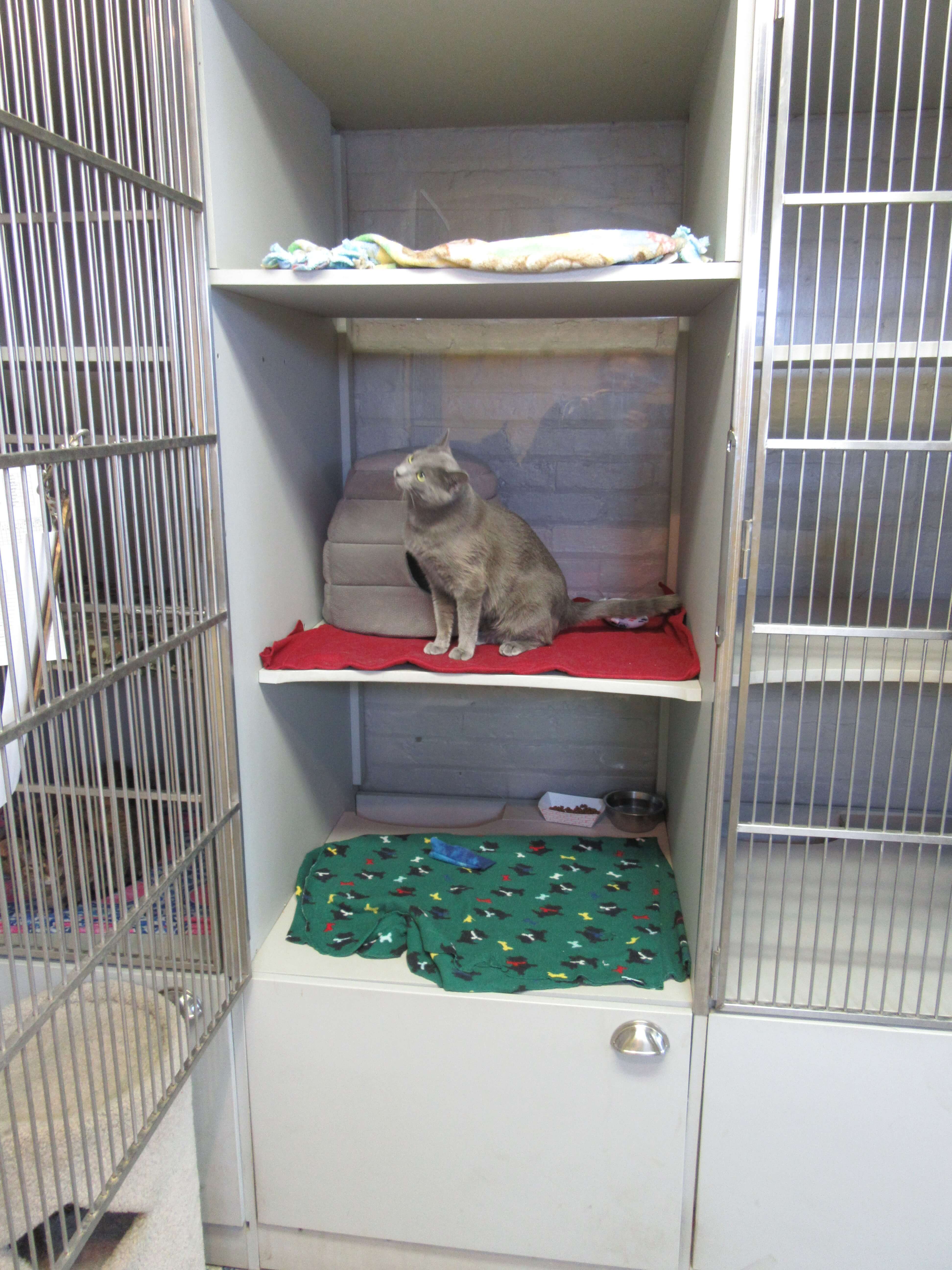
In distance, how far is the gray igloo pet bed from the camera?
5.82 ft

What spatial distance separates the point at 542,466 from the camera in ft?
6.47

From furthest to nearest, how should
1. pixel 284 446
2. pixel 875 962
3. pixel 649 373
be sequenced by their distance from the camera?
pixel 649 373 → pixel 284 446 → pixel 875 962

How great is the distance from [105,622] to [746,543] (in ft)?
3.20

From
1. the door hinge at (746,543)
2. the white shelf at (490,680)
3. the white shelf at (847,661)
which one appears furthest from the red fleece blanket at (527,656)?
the door hinge at (746,543)

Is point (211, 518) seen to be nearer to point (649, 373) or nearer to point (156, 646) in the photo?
point (156, 646)

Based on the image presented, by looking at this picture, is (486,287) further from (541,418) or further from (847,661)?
(847,661)

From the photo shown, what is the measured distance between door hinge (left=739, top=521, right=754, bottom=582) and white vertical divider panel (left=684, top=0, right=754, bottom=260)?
361mm

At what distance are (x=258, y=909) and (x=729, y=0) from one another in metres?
1.57

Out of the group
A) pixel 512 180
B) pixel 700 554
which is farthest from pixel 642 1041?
pixel 512 180

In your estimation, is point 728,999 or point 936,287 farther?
point 936,287

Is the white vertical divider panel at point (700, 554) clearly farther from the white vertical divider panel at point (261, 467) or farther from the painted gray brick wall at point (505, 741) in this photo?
the white vertical divider panel at point (261, 467)

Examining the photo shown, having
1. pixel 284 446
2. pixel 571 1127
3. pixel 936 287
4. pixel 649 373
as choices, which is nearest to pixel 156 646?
pixel 284 446

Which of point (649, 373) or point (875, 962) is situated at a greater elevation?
point (649, 373)

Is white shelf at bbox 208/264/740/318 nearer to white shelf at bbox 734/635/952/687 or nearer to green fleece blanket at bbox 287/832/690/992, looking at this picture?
white shelf at bbox 734/635/952/687
